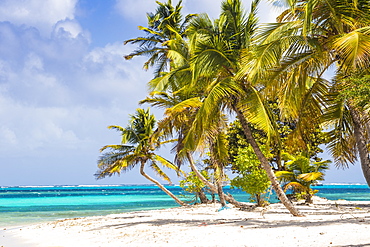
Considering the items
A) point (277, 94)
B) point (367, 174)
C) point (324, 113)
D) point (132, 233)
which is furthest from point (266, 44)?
point (132, 233)

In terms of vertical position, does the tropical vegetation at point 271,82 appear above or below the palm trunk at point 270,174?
above

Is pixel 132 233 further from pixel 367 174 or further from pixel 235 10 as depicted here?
pixel 235 10

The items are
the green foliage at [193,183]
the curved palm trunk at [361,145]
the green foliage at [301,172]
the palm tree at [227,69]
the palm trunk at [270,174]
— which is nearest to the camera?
the curved palm trunk at [361,145]

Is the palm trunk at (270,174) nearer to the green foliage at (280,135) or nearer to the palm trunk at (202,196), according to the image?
the green foliage at (280,135)

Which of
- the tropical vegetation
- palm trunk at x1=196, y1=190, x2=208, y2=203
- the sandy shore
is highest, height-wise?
the tropical vegetation

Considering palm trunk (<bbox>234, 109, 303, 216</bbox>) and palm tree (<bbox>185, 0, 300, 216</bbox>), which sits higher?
palm tree (<bbox>185, 0, 300, 216</bbox>)

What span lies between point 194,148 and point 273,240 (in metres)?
5.03

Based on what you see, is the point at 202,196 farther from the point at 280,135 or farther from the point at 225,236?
the point at 225,236

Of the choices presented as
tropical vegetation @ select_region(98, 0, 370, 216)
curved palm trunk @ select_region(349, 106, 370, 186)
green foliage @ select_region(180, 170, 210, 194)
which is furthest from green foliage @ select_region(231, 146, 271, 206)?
green foliage @ select_region(180, 170, 210, 194)

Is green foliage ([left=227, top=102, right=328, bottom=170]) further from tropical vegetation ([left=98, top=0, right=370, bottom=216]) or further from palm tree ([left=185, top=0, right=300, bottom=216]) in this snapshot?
palm tree ([left=185, top=0, right=300, bottom=216])

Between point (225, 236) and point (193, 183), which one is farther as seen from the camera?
point (193, 183)

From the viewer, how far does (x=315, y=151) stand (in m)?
23.7

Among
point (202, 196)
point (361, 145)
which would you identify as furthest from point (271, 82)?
point (202, 196)

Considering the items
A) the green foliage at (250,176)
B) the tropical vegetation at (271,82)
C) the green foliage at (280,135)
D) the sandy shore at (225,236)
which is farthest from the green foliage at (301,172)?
the sandy shore at (225,236)
